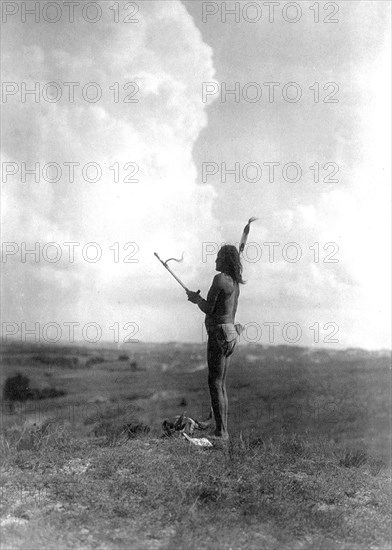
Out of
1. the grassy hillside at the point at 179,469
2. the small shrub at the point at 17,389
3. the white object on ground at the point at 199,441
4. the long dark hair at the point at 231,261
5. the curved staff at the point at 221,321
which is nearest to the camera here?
the grassy hillside at the point at 179,469

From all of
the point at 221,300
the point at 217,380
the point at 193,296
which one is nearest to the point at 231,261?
the point at 221,300

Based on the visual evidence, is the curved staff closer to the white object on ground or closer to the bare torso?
the bare torso

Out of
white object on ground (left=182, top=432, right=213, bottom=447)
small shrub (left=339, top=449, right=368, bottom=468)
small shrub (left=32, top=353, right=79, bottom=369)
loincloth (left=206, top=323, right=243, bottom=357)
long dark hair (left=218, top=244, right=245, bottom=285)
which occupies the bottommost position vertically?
small shrub (left=339, top=449, right=368, bottom=468)

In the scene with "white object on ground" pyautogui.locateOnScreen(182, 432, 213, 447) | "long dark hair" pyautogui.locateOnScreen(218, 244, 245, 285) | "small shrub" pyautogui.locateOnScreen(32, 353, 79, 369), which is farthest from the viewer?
"small shrub" pyautogui.locateOnScreen(32, 353, 79, 369)

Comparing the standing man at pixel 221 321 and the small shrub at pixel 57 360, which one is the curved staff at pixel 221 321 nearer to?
the standing man at pixel 221 321

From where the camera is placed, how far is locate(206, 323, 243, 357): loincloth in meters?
7.68

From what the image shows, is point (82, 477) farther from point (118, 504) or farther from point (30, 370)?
point (30, 370)

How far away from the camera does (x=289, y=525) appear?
5.53m

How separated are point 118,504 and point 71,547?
31.4 inches

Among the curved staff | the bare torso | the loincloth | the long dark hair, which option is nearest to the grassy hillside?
the curved staff

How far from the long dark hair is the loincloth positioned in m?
0.65

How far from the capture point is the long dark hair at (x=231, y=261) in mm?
7832

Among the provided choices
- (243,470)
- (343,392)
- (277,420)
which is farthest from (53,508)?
(343,392)

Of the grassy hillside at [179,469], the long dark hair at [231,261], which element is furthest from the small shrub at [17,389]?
the long dark hair at [231,261]
